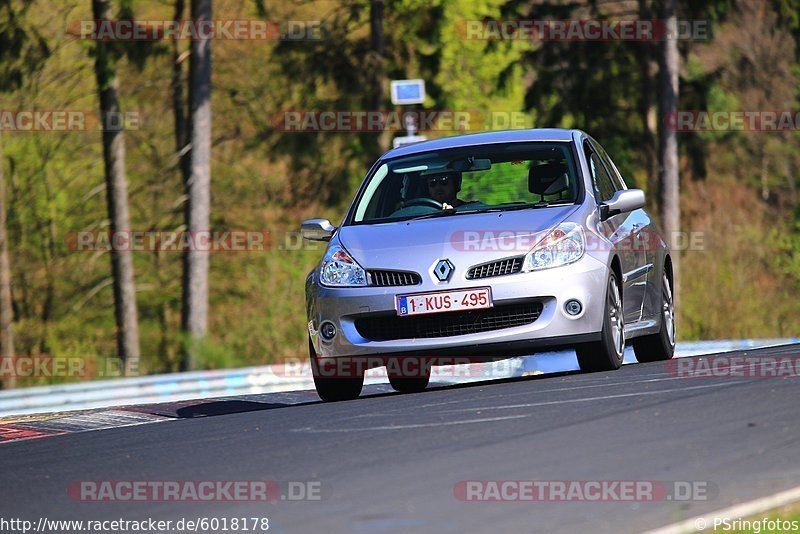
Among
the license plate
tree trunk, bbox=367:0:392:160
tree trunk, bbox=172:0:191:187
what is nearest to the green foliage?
tree trunk, bbox=367:0:392:160

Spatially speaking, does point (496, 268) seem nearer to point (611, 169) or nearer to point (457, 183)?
point (457, 183)

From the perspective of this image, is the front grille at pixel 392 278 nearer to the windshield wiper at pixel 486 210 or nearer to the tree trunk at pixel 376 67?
the windshield wiper at pixel 486 210

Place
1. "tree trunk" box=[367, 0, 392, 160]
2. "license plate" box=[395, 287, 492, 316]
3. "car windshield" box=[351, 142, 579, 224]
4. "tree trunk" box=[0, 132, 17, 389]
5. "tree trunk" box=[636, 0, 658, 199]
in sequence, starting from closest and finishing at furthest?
"license plate" box=[395, 287, 492, 316] < "car windshield" box=[351, 142, 579, 224] < "tree trunk" box=[0, 132, 17, 389] < "tree trunk" box=[636, 0, 658, 199] < "tree trunk" box=[367, 0, 392, 160]

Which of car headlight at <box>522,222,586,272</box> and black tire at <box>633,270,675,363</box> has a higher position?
car headlight at <box>522,222,586,272</box>

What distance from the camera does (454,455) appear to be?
23.0 ft

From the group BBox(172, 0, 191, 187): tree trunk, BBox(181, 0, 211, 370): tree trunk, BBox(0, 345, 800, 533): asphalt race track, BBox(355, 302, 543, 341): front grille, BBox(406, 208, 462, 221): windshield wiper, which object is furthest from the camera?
BBox(172, 0, 191, 187): tree trunk

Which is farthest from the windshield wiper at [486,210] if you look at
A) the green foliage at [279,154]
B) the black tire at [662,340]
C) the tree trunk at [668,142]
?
the green foliage at [279,154]

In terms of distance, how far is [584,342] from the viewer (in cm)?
1042

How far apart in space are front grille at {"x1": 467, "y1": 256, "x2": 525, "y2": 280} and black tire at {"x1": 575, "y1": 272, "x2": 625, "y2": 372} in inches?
28.3

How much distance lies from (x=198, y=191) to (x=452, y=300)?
1626 centimetres

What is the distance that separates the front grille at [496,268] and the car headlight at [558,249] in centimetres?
6

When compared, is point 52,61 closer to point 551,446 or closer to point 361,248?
point 361,248

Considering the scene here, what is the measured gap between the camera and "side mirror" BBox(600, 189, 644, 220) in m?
11.0

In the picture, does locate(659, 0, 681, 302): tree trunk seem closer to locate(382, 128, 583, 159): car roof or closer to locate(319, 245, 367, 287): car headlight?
locate(382, 128, 583, 159): car roof
